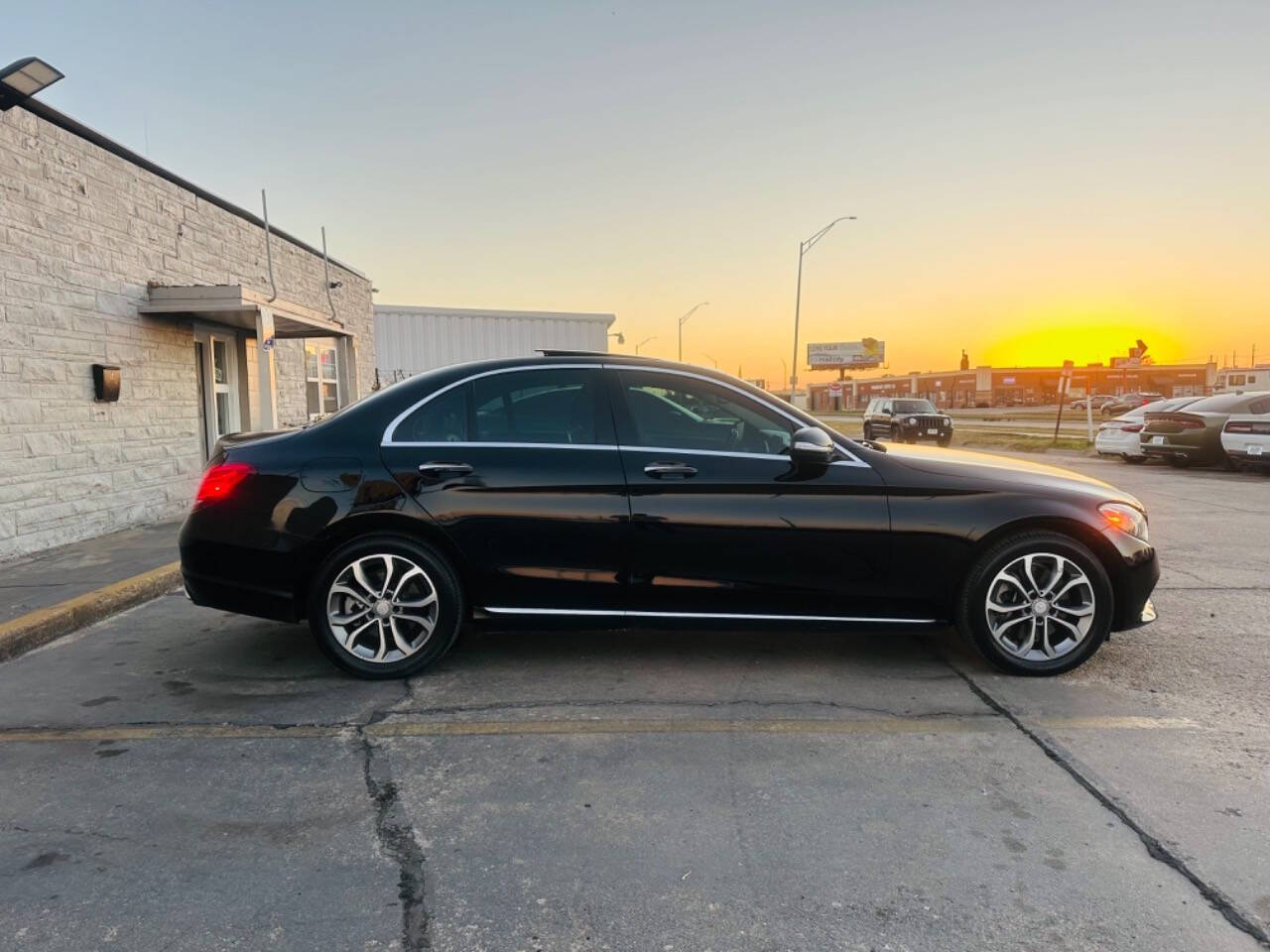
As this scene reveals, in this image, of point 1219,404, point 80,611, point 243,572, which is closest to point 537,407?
point 243,572

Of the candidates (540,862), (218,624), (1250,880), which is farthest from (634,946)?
(218,624)

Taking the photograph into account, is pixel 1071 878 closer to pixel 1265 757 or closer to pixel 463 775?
pixel 1265 757

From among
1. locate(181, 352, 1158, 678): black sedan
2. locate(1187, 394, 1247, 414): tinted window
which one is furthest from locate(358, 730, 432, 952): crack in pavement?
locate(1187, 394, 1247, 414): tinted window

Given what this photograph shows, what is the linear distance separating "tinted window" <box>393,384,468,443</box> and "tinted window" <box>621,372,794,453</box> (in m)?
0.88

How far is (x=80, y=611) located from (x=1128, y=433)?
705 inches

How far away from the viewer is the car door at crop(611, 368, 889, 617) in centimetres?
403

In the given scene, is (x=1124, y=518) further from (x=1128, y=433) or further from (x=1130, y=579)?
(x=1128, y=433)

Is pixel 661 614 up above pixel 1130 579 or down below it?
below

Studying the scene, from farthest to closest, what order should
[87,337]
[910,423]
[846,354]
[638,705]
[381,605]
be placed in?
[846,354], [910,423], [87,337], [381,605], [638,705]

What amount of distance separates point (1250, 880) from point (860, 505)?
209cm

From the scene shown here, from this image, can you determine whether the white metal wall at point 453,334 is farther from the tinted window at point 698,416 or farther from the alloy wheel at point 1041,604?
the alloy wheel at point 1041,604

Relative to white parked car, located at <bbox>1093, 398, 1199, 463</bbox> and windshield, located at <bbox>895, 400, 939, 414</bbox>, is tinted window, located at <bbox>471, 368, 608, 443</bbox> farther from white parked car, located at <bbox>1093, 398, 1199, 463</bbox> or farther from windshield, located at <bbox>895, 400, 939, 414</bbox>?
windshield, located at <bbox>895, 400, 939, 414</bbox>

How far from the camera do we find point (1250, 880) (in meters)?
2.44

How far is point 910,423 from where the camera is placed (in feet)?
75.1
